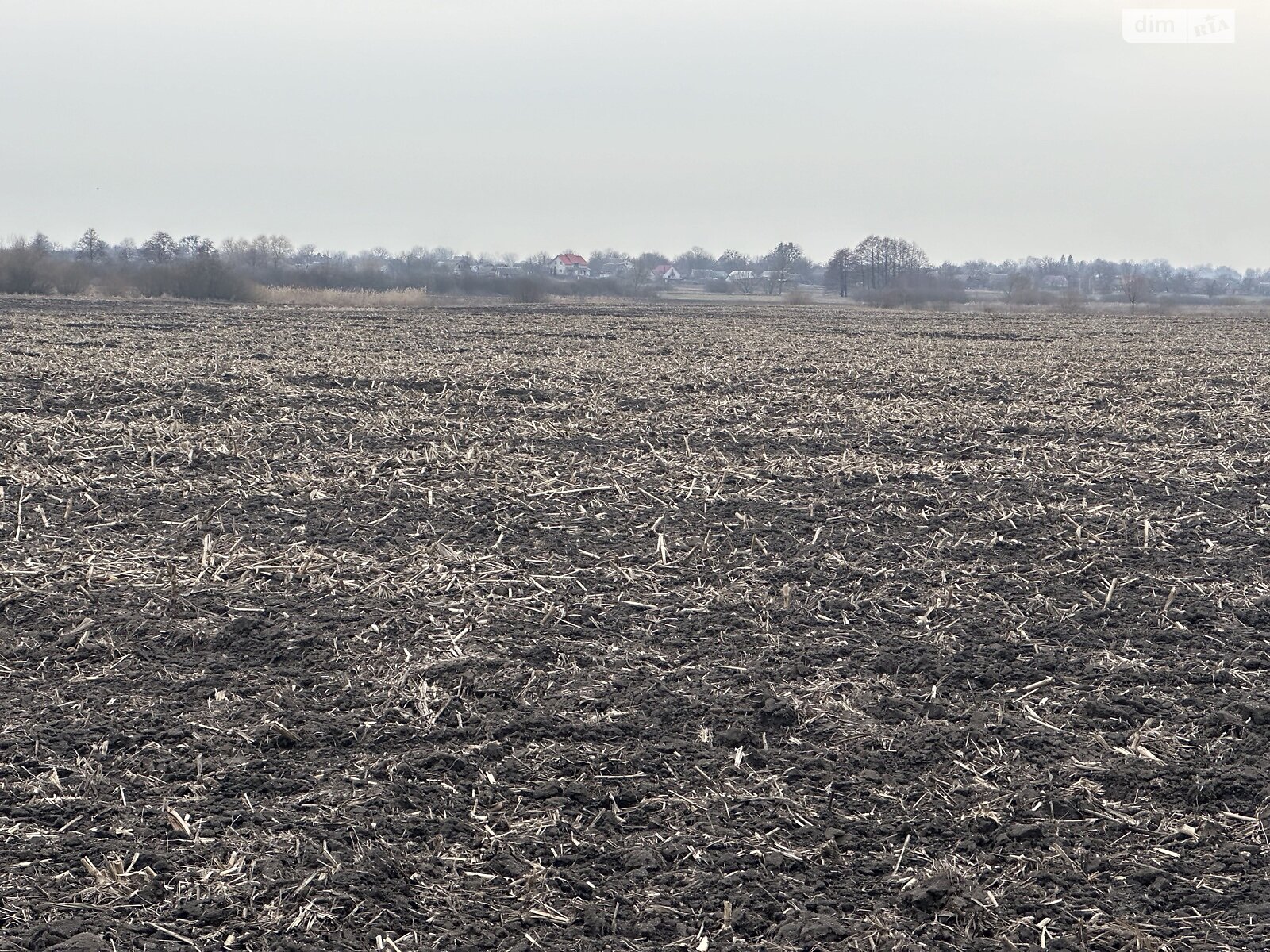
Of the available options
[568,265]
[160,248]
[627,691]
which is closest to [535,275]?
[160,248]

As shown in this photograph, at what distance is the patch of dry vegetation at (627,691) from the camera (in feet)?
14.0

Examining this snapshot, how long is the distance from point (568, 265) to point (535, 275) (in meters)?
66.0

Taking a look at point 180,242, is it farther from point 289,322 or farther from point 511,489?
point 511,489

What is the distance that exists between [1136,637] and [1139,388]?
604 inches

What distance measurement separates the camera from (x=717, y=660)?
6543mm

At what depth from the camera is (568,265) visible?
164 meters

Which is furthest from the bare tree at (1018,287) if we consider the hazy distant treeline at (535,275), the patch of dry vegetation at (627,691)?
the patch of dry vegetation at (627,691)

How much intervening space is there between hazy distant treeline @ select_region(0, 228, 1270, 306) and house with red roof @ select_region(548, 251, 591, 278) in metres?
1.03

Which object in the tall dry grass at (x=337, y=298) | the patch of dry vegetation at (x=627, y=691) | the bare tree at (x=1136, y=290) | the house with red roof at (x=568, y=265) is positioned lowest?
the patch of dry vegetation at (x=627, y=691)

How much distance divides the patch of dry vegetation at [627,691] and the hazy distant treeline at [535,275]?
51257 mm

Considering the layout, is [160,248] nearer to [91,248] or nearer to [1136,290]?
[91,248]

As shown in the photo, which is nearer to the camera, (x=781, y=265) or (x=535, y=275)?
(x=535, y=275)

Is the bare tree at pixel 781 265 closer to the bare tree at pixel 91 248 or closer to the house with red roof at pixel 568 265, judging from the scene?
the house with red roof at pixel 568 265

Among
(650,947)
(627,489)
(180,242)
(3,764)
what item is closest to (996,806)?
(650,947)
